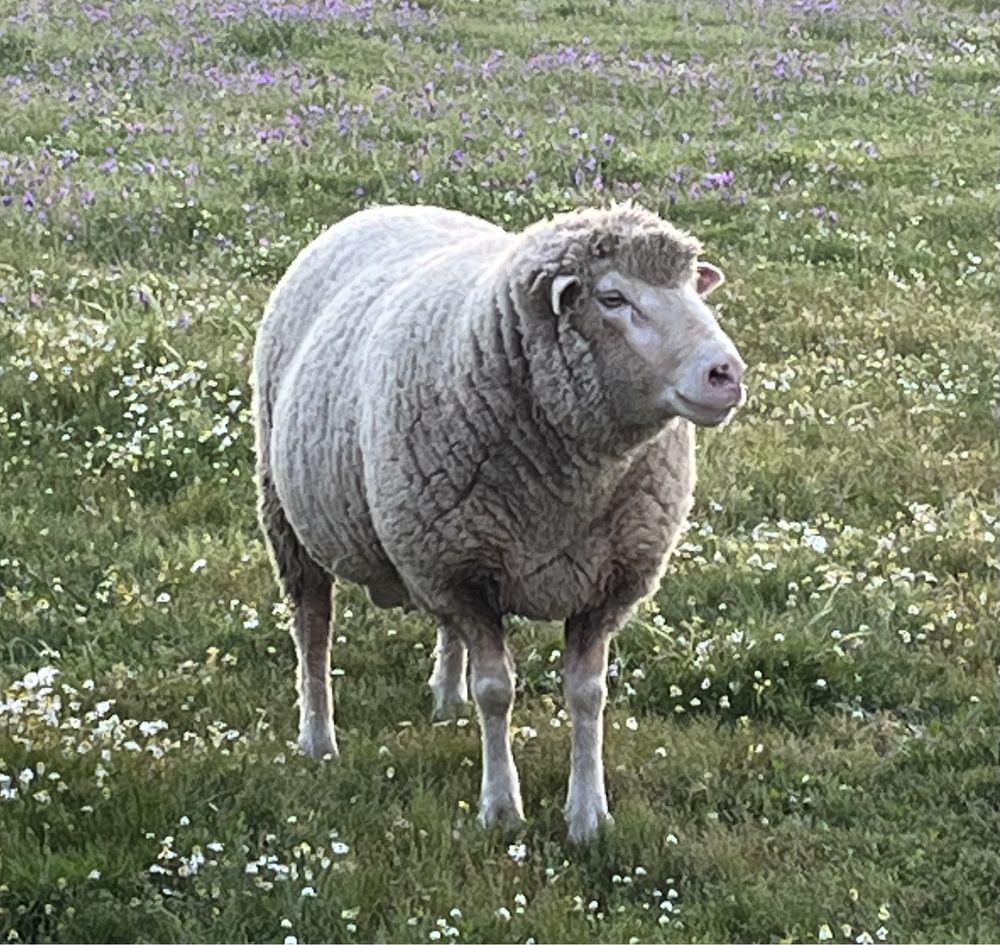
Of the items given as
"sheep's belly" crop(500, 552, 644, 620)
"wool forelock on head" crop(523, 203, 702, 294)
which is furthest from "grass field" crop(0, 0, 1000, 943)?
"wool forelock on head" crop(523, 203, 702, 294)

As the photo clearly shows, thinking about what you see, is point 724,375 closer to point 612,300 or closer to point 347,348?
point 612,300

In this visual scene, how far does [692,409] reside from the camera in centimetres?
504

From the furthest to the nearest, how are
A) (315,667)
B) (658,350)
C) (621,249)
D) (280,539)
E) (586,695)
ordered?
(280,539)
(315,667)
(586,695)
(621,249)
(658,350)

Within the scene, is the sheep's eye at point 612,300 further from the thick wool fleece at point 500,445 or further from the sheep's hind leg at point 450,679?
the sheep's hind leg at point 450,679

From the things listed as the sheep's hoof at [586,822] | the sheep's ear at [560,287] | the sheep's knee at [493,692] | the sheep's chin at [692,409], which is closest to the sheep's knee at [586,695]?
the sheep's knee at [493,692]

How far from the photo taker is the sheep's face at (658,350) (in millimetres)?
5008

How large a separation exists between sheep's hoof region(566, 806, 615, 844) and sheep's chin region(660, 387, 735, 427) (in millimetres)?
1471

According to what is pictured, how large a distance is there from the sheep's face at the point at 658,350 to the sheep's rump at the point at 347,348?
0.77 meters

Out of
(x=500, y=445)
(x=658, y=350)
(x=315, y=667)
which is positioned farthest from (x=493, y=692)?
(x=658, y=350)

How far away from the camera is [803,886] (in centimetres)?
538

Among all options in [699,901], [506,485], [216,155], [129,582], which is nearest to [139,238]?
[216,155]

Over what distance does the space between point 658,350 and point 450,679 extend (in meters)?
2.24

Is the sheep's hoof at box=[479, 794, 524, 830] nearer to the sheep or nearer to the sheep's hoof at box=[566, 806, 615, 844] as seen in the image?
the sheep

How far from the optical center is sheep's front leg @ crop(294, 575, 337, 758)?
6527 millimetres
